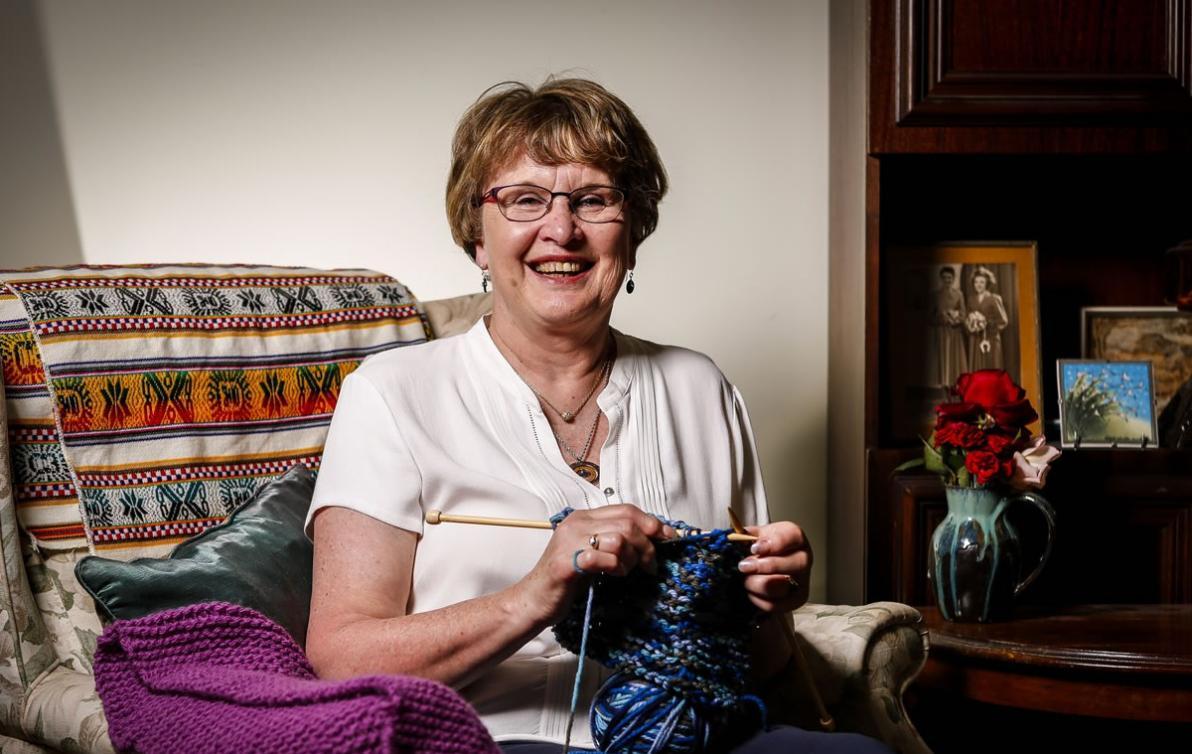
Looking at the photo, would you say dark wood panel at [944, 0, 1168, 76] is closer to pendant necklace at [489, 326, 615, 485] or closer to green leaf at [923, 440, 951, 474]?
green leaf at [923, 440, 951, 474]

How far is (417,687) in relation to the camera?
941 mm

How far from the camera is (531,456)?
1.38 metres

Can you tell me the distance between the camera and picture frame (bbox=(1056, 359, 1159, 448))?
2059mm

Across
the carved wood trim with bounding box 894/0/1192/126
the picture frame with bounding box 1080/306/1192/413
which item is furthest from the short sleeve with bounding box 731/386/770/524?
the picture frame with bounding box 1080/306/1192/413

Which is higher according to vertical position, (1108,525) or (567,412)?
(567,412)

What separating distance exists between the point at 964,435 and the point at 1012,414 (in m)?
0.07

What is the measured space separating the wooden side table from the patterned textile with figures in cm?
95

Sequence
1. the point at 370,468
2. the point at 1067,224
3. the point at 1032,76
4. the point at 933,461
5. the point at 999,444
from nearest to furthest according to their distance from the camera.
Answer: the point at 370,468 < the point at 999,444 < the point at 933,461 < the point at 1032,76 < the point at 1067,224

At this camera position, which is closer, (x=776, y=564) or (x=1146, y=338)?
(x=776, y=564)

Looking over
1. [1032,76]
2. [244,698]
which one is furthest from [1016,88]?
[244,698]

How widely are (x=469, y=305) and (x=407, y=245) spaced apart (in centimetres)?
44

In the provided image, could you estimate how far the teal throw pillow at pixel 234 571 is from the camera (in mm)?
1275

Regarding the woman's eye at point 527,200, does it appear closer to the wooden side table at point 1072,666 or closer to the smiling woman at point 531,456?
the smiling woman at point 531,456

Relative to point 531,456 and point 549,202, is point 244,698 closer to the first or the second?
point 531,456
